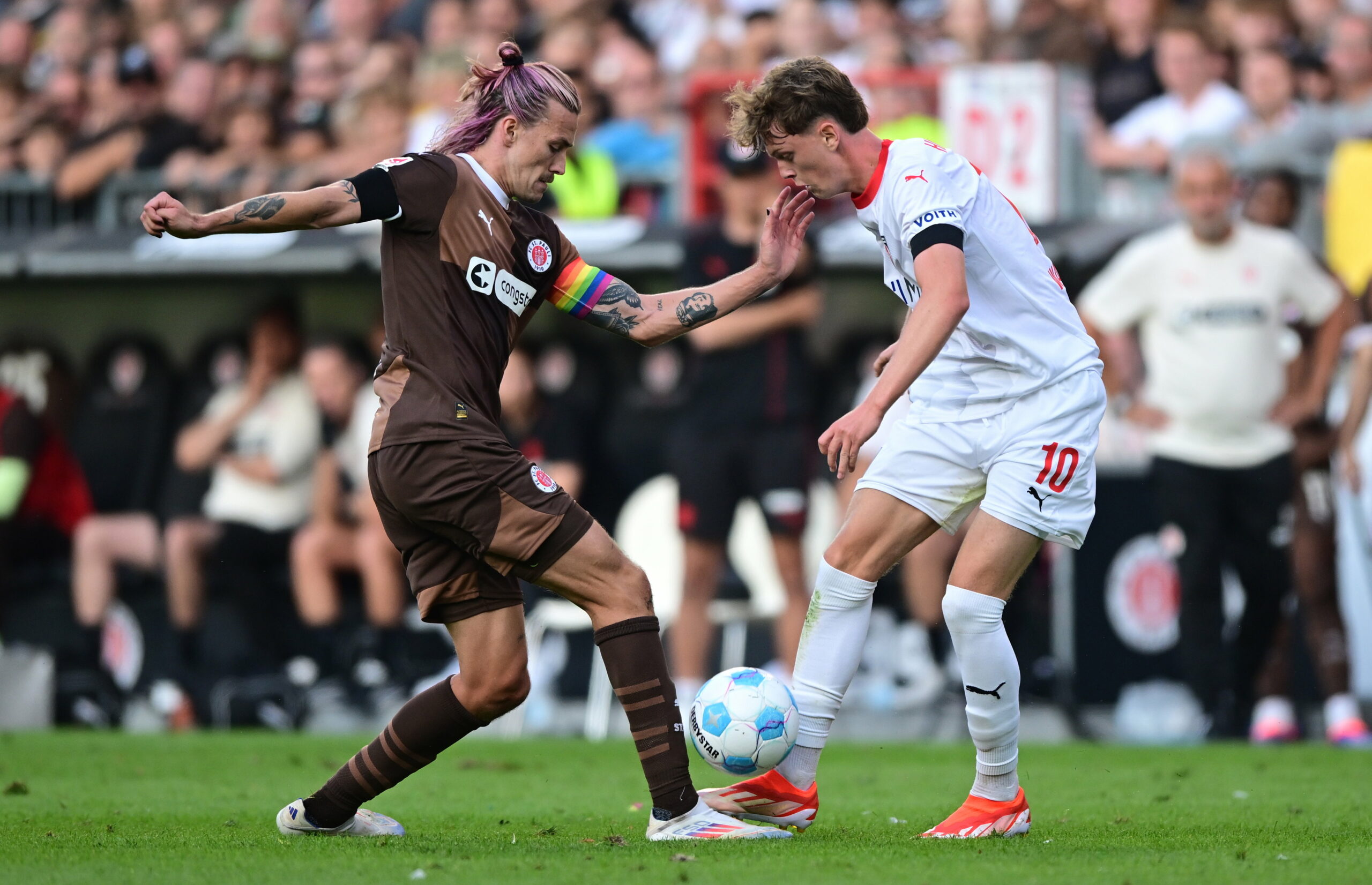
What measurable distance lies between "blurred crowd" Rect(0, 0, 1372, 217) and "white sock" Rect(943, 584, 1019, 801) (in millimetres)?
5624

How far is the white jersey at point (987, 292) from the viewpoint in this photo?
5543 mm

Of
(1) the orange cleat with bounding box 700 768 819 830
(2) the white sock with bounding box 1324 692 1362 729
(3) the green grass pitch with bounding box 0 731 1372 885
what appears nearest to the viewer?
(3) the green grass pitch with bounding box 0 731 1372 885

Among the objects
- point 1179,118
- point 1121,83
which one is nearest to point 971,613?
point 1179,118

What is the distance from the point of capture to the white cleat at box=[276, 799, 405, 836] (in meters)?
5.56

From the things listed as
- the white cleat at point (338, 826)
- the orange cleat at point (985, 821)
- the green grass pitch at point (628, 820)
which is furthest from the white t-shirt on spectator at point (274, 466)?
the orange cleat at point (985, 821)

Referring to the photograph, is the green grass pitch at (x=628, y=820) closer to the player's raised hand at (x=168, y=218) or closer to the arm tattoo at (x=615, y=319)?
the arm tattoo at (x=615, y=319)

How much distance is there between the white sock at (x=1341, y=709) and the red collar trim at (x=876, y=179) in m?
5.30

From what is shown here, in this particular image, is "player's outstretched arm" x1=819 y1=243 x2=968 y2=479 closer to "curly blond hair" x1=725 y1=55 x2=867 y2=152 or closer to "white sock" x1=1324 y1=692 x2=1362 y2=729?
"curly blond hair" x1=725 y1=55 x2=867 y2=152

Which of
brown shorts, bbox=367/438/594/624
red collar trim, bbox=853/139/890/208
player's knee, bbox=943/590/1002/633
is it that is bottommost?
player's knee, bbox=943/590/1002/633

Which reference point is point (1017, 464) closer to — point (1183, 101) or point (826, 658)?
point (826, 658)

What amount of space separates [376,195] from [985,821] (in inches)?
102

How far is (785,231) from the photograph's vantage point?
5762mm

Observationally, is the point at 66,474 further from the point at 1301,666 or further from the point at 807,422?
the point at 1301,666

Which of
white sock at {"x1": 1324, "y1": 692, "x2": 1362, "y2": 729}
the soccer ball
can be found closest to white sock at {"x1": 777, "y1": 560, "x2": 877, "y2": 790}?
the soccer ball
